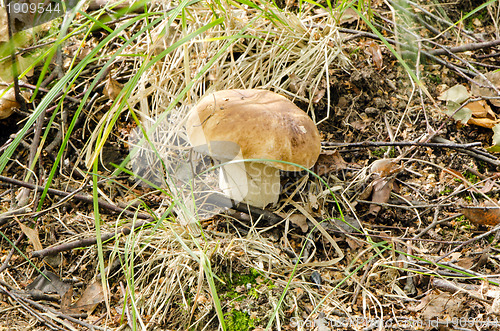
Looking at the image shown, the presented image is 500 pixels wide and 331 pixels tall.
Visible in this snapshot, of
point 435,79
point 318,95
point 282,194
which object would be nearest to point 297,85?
point 318,95

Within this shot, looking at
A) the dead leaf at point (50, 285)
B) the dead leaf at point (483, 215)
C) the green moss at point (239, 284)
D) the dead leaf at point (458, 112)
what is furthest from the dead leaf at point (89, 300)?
the dead leaf at point (458, 112)

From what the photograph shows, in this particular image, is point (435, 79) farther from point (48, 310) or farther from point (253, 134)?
point (48, 310)

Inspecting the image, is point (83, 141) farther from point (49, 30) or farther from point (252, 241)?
point (252, 241)

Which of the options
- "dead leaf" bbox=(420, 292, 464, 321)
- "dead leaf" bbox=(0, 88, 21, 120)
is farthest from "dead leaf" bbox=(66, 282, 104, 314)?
"dead leaf" bbox=(420, 292, 464, 321)

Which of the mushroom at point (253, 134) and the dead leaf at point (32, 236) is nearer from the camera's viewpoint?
the mushroom at point (253, 134)

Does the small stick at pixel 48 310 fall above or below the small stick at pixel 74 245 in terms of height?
below

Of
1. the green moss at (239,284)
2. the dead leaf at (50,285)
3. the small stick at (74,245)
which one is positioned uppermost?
the small stick at (74,245)

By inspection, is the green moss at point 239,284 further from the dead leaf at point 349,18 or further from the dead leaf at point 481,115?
the dead leaf at point 349,18
